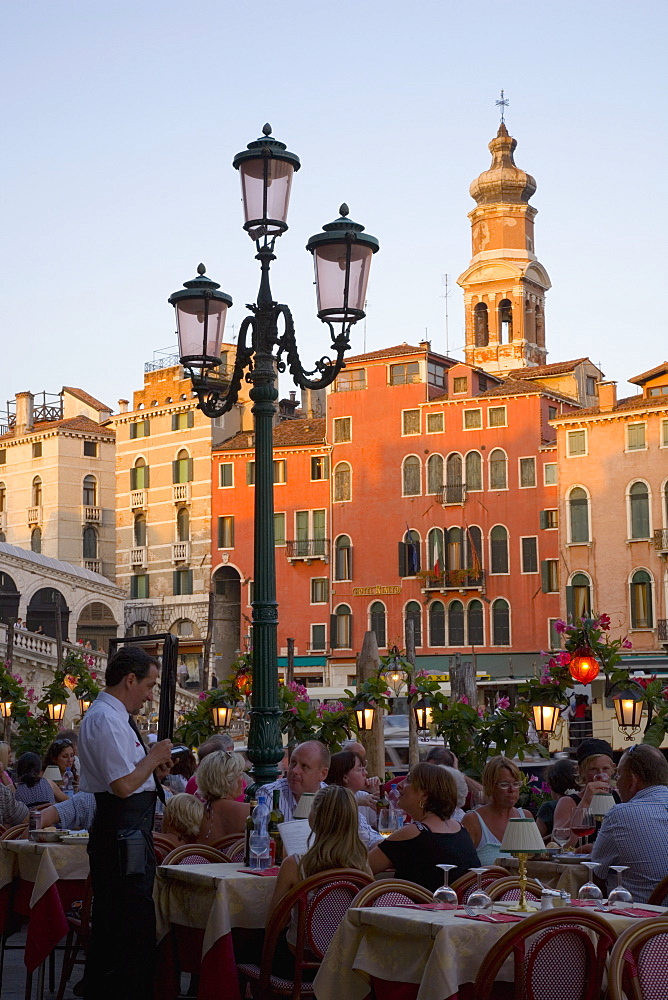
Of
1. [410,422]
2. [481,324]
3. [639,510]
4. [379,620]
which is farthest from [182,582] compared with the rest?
[639,510]

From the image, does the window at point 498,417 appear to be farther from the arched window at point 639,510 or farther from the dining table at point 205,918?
the dining table at point 205,918

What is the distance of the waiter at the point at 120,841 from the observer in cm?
505

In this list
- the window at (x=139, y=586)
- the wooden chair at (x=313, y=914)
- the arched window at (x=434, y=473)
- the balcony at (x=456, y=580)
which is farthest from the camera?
the window at (x=139, y=586)

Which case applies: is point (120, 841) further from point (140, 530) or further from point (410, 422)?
point (140, 530)

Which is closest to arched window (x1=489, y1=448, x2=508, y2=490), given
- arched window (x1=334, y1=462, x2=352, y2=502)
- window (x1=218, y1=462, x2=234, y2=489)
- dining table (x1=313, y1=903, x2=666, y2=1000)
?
arched window (x1=334, y1=462, x2=352, y2=502)

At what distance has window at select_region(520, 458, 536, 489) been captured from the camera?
3834 centimetres

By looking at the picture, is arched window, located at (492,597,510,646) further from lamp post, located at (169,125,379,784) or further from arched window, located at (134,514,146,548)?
lamp post, located at (169,125,379,784)

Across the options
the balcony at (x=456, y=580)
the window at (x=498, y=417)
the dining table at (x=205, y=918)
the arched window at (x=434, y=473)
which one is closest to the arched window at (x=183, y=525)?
the arched window at (x=434, y=473)

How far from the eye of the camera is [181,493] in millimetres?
43656

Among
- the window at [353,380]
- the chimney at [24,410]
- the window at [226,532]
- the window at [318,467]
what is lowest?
the window at [226,532]

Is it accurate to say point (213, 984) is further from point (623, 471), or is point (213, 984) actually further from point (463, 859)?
point (623, 471)

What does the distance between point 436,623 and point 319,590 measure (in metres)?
4.08

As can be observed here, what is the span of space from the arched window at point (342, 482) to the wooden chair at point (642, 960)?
36.7m

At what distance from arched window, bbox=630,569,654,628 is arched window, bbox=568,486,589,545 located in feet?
6.16
